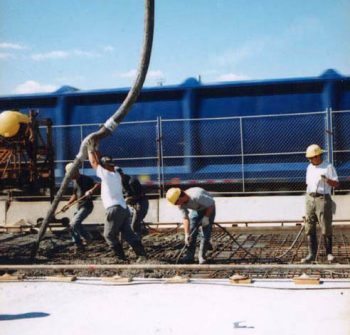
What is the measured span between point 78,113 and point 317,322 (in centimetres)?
1145

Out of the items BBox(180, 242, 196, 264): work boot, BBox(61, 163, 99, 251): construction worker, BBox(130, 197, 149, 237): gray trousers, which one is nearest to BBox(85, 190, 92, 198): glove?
BBox(61, 163, 99, 251): construction worker

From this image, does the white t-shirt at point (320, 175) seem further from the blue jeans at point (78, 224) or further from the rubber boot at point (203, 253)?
the blue jeans at point (78, 224)

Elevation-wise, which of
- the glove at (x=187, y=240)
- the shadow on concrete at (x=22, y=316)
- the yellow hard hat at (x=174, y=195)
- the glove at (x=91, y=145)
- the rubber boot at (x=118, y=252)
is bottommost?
the shadow on concrete at (x=22, y=316)

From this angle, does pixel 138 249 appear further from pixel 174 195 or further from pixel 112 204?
pixel 174 195

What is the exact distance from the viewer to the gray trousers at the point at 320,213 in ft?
25.2

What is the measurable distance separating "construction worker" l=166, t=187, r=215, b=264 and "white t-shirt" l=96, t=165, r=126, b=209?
2.55 feet

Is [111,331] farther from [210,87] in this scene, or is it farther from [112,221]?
[210,87]

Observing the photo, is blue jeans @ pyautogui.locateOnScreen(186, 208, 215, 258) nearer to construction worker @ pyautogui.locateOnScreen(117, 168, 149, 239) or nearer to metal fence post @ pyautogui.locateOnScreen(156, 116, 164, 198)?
construction worker @ pyautogui.locateOnScreen(117, 168, 149, 239)

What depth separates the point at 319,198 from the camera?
25.4ft

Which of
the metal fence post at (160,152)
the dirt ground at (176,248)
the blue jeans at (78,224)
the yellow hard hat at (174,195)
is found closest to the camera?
the yellow hard hat at (174,195)

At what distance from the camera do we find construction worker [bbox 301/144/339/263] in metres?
7.66

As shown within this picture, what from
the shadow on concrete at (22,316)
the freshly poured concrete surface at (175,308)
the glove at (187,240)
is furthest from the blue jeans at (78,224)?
the shadow on concrete at (22,316)

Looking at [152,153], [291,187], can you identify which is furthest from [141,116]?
[291,187]

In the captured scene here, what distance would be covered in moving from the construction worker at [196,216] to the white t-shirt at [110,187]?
2.55 ft
